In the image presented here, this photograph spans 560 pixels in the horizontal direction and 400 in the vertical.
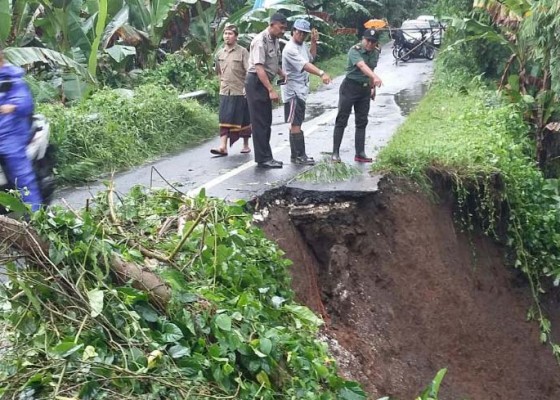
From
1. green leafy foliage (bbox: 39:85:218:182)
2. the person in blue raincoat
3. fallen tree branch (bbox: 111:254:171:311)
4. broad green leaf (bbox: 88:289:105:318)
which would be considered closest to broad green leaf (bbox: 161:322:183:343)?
fallen tree branch (bbox: 111:254:171:311)

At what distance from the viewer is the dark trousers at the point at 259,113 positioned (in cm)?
943

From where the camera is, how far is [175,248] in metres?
5.23

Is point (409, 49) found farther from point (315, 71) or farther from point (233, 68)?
point (315, 71)

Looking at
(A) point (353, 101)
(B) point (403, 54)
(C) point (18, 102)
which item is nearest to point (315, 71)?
(A) point (353, 101)

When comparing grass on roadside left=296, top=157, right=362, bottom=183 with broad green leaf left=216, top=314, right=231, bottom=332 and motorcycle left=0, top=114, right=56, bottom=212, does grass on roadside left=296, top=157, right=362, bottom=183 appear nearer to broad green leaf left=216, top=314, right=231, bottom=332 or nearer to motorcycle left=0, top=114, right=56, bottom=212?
motorcycle left=0, top=114, right=56, bottom=212

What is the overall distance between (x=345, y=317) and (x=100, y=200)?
2729mm

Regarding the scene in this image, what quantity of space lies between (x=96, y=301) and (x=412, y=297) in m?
4.93

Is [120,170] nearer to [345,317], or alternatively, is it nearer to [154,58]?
[345,317]

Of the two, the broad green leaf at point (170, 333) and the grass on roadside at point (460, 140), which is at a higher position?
the broad green leaf at point (170, 333)

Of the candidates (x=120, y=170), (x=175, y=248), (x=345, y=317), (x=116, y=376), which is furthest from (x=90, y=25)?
(x=116, y=376)

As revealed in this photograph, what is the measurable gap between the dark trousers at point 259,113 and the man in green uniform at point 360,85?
0.81 metres

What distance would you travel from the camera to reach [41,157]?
272 inches

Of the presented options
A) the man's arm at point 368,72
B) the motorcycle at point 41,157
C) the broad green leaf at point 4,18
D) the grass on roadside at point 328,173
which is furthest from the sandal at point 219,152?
the motorcycle at point 41,157

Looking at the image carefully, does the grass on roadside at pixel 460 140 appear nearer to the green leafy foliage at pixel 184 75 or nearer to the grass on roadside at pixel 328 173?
the grass on roadside at pixel 328 173
